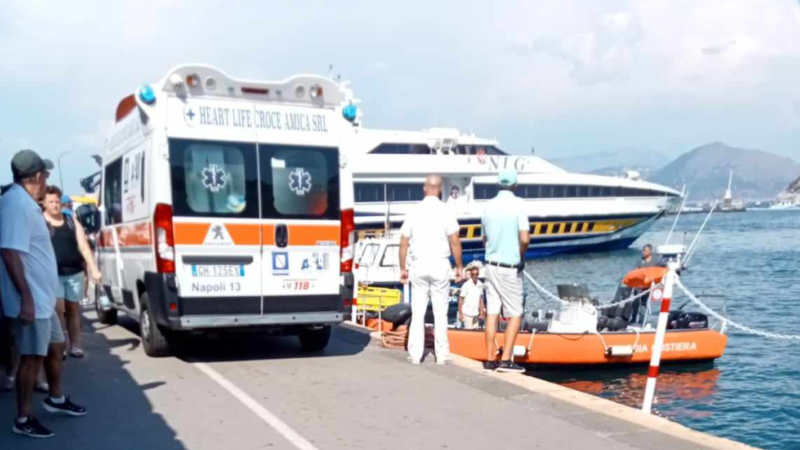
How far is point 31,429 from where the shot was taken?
5609mm

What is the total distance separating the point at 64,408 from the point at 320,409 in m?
1.93

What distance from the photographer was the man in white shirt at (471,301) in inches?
581

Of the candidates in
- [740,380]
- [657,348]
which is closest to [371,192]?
[740,380]

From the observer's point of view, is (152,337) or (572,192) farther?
(572,192)

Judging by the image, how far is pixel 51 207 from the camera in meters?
8.08

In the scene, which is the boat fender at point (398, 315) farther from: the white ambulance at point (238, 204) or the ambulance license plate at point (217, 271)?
the ambulance license plate at point (217, 271)

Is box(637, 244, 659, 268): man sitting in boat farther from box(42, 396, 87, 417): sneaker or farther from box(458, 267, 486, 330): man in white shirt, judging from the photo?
box(42, 396, 87, 417): sneaker

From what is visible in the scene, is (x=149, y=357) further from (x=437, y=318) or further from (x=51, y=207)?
(x=437, y=318)

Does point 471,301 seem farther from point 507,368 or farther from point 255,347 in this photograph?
point 507,368

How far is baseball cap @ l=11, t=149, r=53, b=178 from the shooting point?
567 centimetres

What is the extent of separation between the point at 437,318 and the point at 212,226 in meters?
2.50

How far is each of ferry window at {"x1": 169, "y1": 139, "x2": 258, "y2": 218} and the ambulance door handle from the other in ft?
0.91

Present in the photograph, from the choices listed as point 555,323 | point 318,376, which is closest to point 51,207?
point 318,376

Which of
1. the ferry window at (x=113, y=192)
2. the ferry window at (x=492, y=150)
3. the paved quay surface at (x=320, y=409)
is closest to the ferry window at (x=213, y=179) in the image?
the paved quay surface at (x=320, y=409)
